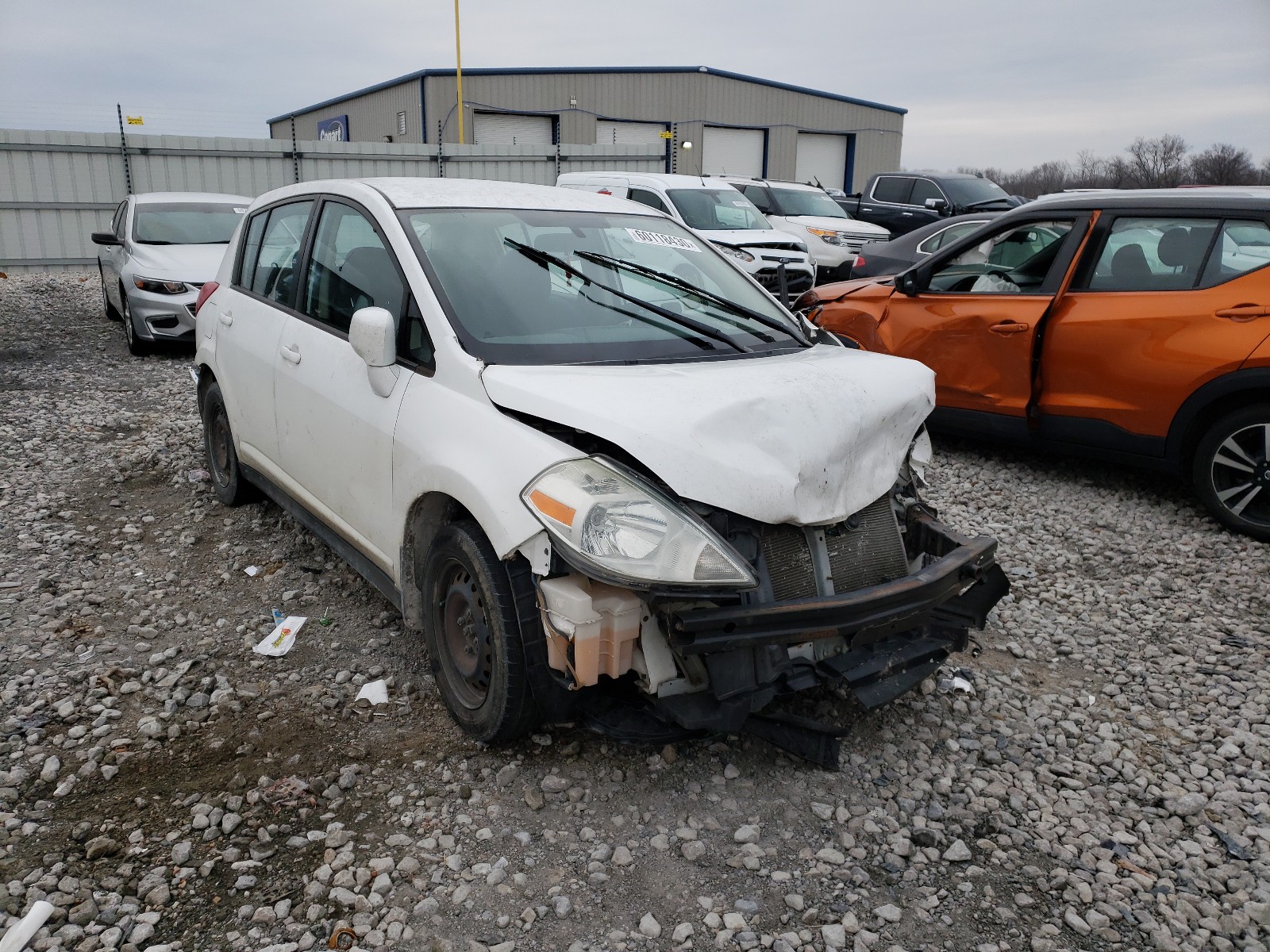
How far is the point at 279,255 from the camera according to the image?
15.1ft

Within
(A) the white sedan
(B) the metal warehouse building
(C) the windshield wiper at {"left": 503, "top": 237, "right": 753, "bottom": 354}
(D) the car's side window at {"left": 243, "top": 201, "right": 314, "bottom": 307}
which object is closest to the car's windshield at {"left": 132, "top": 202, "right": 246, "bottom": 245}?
(A) the white sedan

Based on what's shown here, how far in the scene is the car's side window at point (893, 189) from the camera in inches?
709

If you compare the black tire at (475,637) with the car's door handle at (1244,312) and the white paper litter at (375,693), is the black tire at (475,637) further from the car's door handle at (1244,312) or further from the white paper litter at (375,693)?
the car's door handle at (1244,312)

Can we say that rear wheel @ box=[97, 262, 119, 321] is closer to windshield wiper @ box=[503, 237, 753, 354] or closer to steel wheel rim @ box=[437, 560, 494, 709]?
windshield wiper @ box=[503, 237, 753, 354]

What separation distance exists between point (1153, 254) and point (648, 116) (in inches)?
1339

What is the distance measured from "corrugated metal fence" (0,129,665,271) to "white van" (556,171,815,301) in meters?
4.85

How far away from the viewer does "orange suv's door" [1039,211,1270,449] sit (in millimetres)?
5168

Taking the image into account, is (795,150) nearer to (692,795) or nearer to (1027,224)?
(1027,224)

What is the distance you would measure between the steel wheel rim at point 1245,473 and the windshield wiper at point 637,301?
10.8 feet

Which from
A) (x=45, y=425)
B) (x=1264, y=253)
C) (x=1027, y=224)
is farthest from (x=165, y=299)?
(x=1264, y=253)

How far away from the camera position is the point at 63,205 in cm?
1869

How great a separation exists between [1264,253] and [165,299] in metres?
9.85

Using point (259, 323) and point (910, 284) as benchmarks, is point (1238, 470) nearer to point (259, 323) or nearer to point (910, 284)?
point (910, 284)

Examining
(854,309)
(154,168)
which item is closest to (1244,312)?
(854,309)
